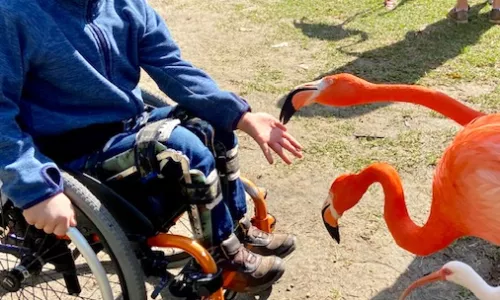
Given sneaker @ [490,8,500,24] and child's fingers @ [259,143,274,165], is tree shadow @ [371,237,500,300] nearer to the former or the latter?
child's fingers @ [259,143,274,165]

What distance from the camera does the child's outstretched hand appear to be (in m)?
2.00

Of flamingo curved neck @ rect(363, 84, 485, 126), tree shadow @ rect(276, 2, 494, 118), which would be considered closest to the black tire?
flamingo curved neck @ rect(363, 84, 485, 126)

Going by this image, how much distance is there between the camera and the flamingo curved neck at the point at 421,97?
2.08 meters

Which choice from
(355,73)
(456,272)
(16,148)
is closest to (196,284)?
(16,148)

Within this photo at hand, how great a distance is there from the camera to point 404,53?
3.97 m

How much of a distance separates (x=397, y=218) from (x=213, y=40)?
2.61 meters

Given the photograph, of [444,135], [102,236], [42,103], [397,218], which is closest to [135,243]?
[102,236]

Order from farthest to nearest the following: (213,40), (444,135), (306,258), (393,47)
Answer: (213,40)
(393,47)
(444,135)
(306,258)

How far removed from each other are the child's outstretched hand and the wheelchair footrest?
15.2 inches

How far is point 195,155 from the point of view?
1.88 m

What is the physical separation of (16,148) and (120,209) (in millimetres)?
344

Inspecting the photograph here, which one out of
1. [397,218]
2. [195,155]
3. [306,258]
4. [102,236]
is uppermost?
[195,155]

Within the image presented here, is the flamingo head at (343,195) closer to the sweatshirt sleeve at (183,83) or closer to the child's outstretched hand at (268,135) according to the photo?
the child's outstretched hand at (268,135)

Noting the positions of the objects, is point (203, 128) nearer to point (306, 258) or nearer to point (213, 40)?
point (306, 258)
